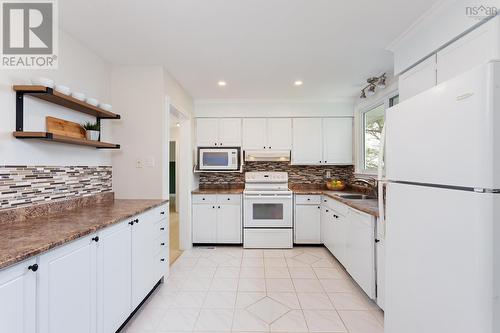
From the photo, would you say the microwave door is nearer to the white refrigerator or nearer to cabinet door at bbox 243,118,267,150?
cabinet door at bbox 243,118,267,150

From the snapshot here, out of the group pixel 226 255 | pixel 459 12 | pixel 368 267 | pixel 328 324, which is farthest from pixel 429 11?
pixel 226 255

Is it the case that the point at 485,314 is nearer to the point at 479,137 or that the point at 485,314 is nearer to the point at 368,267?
the point at 479,137

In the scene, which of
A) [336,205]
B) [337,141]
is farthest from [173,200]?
[336,205]

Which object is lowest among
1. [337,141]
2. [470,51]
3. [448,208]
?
[448,208]

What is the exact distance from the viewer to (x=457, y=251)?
1003 millimetres

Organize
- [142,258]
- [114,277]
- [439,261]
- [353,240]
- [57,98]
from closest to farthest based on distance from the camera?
[439,261] → [114,277] → [57,98] → [142,258] → [353,240]

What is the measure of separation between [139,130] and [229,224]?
74.6 inches

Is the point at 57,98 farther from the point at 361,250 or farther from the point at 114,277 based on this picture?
the point at 361,250

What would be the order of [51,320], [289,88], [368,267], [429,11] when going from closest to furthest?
[51,320] → [429,11] → [368,267] → [289,88]

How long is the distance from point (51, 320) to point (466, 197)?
6.32 ft

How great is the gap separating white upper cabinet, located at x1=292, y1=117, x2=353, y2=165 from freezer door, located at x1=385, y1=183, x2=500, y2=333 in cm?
248

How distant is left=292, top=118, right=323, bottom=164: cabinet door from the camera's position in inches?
156

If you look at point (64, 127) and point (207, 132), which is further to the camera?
point (207, 132)

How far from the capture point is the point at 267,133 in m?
3.98
